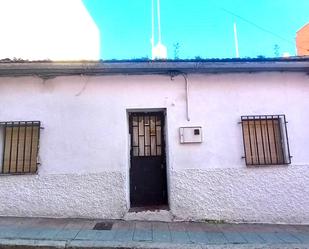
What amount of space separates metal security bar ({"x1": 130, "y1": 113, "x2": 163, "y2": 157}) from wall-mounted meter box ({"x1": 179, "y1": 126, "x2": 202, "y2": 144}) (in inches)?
25.3

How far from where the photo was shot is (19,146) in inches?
252

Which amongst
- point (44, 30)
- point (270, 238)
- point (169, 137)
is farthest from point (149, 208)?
point (44, 30)

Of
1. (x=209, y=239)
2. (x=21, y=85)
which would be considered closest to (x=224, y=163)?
(x=209, y=239)

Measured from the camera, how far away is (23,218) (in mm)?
5977

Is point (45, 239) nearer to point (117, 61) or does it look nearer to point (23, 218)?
point (23, 218)

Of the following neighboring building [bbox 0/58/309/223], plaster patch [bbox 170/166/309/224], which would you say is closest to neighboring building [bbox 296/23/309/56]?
neighboring building [bbox 0/58/309/223]

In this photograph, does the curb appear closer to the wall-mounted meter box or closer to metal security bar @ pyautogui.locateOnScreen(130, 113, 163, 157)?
the wall-mounted meter box

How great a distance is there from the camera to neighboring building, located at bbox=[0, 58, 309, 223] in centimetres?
616

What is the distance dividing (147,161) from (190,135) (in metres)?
1.18

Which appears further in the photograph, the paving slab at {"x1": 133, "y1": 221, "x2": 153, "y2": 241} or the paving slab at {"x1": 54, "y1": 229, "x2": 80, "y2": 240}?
the paving slab at {"x1": 133, "y1": 221, "x2": 153, "y2": 241}

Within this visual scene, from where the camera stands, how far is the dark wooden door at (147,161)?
6.69m

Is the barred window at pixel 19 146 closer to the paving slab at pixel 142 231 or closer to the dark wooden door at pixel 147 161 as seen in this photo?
the dark wooden door at pixel 147 161

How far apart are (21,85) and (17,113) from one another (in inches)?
24.2

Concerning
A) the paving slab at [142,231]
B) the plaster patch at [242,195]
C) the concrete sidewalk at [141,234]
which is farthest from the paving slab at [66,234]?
the plaster patch at [242,195]
